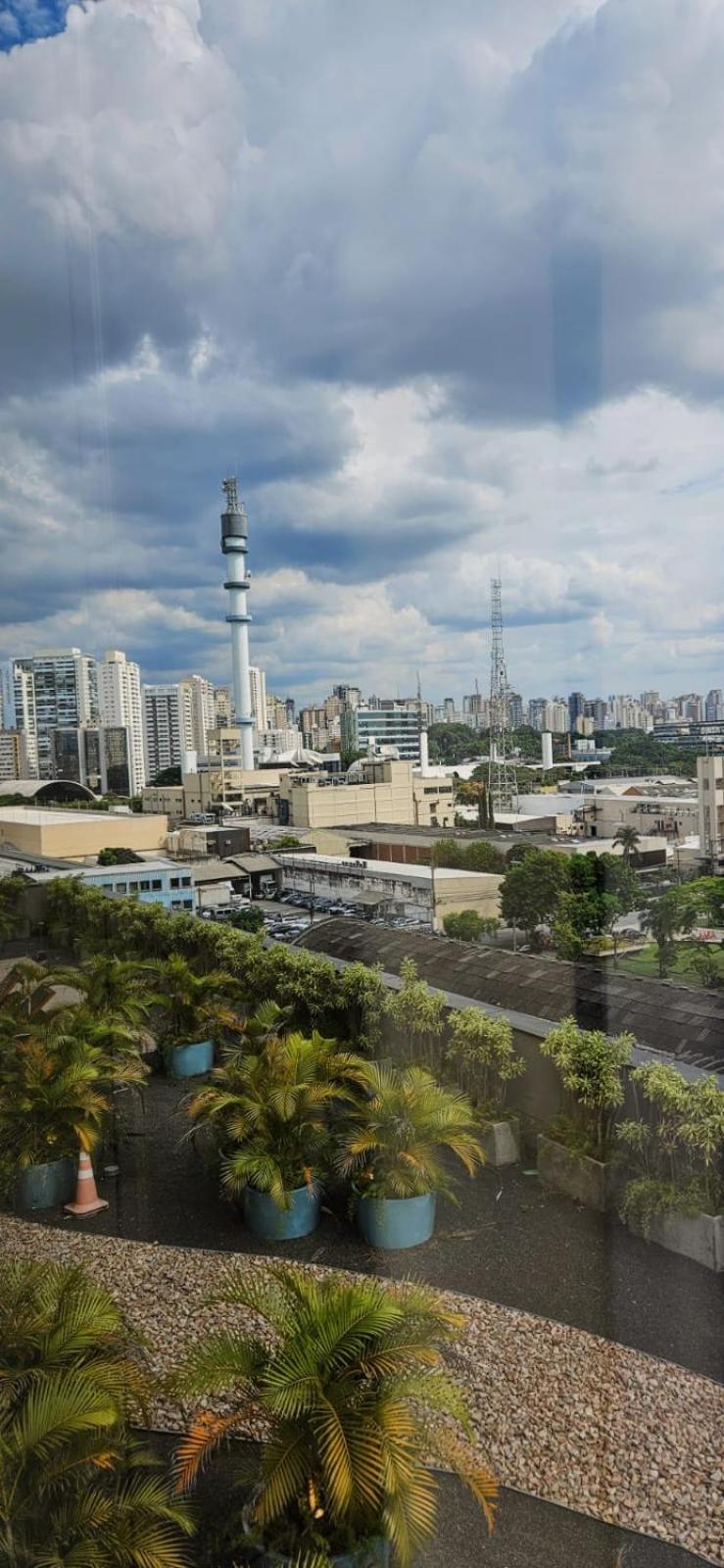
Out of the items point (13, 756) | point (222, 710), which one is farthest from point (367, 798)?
point (13, 756)

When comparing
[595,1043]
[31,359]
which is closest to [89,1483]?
[595,1043]

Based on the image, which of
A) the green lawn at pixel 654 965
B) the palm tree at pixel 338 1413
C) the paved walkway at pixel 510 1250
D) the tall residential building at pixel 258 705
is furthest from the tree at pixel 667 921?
the tall residential building at pixel 258 705

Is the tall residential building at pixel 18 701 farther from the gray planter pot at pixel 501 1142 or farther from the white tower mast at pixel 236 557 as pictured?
the gray planter pot at pixel 501 1142

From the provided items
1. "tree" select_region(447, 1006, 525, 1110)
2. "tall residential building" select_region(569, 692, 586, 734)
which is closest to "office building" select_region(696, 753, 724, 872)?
"tall residential building" select_region(569, 692, 586, 734)

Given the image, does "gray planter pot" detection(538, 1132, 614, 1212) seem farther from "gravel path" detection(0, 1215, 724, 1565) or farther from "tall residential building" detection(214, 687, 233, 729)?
"tall residential building" detection(214, 687, 233, 729)

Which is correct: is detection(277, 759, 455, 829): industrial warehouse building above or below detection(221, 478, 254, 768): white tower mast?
below

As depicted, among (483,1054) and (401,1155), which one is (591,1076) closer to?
(483,1054)

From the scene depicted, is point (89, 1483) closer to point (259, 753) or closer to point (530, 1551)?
point (530, 1551)
